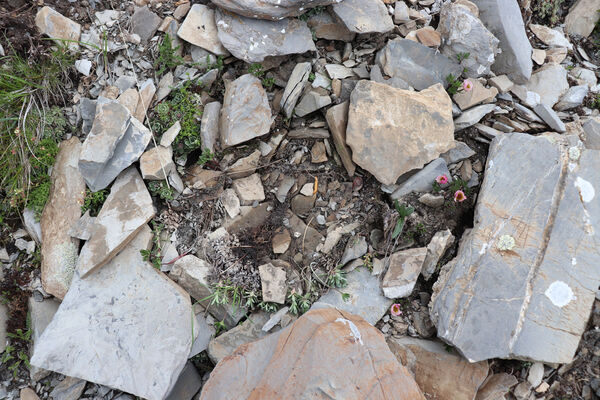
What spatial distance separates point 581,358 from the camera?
4.29 m

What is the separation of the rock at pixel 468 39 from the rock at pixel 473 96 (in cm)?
24

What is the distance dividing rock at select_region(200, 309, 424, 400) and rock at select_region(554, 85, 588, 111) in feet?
11.6

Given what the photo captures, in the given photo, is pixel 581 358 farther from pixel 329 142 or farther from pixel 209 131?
pixel 209 131

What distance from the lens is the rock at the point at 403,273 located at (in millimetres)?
4305

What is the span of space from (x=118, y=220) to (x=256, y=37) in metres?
2.33

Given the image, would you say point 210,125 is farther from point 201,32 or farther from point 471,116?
point 471,116

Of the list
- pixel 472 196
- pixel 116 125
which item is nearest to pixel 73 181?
pixel 116 125

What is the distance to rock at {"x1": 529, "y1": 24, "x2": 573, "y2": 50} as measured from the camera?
18.3 ft

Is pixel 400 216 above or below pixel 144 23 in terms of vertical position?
below

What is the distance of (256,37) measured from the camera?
473 centimetres

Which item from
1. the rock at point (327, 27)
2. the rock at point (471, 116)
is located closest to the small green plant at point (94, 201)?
the rock at point (327, 27)

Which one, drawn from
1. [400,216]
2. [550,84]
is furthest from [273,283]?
[550,84]

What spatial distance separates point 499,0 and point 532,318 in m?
3.43

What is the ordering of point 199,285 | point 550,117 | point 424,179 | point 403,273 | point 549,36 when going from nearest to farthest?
1. point 403,273
2. point 199,285
3. point 424,179
4. point 550,117
5. point 549,36
